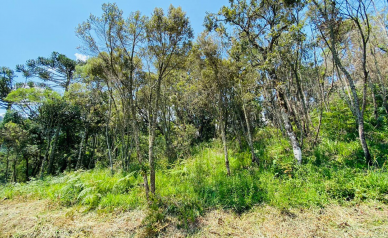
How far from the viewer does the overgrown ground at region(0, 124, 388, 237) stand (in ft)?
10.9

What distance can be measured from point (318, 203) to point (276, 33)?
→ 5.12 m

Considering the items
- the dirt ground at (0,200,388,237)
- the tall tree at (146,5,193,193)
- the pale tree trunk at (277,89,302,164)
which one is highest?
the tall tree at (146,5,193,193)

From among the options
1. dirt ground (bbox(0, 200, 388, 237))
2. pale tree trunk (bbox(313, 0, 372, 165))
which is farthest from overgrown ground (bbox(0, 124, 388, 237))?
pale tree trunk (bbox(313, 0, 372, 165))

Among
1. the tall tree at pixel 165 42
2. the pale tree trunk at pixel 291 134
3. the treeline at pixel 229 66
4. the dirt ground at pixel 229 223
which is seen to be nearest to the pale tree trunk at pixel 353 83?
the treeline at pixel 229 66

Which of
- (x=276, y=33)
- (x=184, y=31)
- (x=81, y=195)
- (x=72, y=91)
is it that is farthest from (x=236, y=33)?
(x=72, y=91)

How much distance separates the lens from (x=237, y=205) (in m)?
4.11

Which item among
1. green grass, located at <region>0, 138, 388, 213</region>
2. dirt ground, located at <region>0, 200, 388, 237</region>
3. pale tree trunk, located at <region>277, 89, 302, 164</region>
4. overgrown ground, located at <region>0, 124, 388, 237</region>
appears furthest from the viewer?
pale tree trunk, located at <region>277, 89, 302, 164</region>

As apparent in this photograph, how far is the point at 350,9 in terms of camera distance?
196 inches

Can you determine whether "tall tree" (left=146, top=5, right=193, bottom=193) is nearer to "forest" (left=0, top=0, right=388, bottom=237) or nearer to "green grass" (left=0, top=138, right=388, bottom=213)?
"forest" (left=0, top=0, right=388, bottom=237)

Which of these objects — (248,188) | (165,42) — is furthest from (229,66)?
(248,188)

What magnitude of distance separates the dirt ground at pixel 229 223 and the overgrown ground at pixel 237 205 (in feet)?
0.06

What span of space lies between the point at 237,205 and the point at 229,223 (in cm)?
61

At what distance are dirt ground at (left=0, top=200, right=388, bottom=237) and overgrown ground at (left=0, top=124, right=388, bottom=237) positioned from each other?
0.02m

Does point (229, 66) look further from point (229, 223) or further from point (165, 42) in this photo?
point (229, 223)
